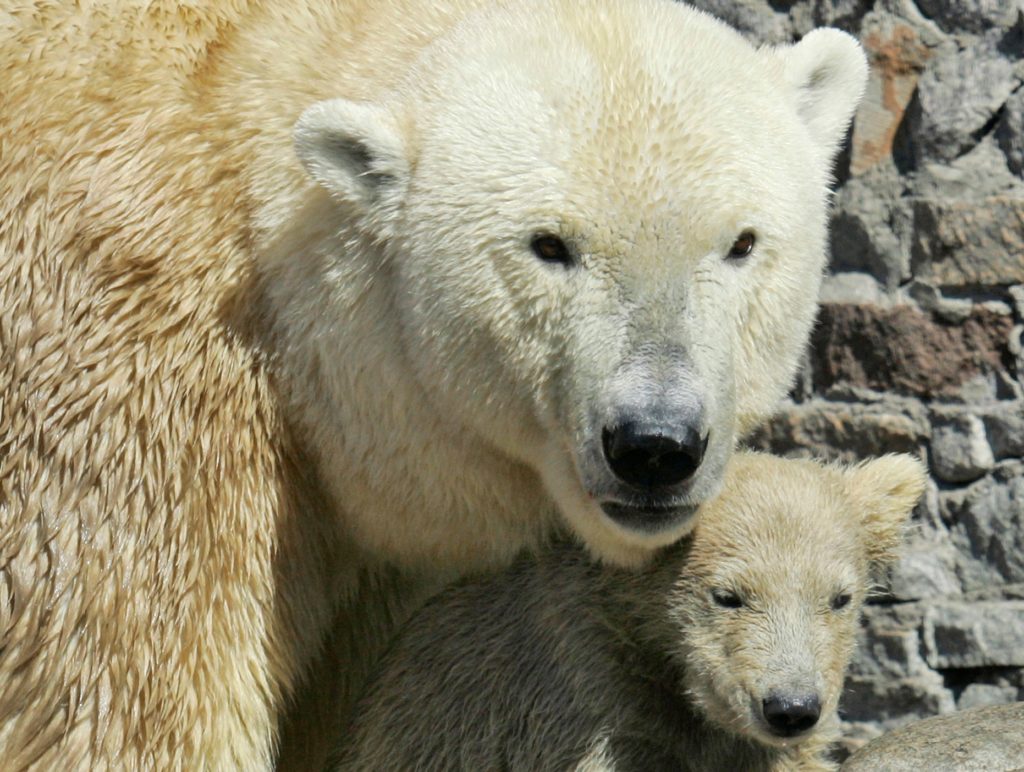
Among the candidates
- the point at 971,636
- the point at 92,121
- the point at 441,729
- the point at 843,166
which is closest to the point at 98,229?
the point at 92,121

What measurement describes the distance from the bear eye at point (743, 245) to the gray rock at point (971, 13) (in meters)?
1.68

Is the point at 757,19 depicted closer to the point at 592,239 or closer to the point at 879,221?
the point at 879,221

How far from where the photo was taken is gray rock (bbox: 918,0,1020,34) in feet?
11.8

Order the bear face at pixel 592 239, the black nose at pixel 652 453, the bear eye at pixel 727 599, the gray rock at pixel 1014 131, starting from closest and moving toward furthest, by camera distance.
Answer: the black nose at pixel 652 453
the bear face at pixel 592 239
the bear eye at pixel 727 599
the gray rock at pixel 1014 131

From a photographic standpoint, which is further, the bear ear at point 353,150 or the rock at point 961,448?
the rock at point 961,448

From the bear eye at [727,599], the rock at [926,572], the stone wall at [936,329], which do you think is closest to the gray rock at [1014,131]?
the stone wall at [936,329]

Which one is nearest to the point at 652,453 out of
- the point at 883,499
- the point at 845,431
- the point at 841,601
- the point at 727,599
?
the point at 727,599

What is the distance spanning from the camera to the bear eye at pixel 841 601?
243cm

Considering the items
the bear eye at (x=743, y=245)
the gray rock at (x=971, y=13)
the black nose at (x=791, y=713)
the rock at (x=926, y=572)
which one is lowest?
the rock at (x=926, y=572)

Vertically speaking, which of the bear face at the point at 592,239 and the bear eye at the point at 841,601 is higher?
the bear face at the point at 592,239

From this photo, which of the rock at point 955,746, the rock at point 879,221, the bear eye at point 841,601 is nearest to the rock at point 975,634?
the rock at point 879,221

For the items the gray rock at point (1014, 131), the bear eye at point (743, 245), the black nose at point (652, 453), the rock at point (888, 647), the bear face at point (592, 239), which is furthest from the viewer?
the rock at point (888, 647)

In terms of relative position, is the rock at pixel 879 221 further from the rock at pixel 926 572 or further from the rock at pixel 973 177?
the rock at pixel 926 572

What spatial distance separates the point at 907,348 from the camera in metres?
3.71
